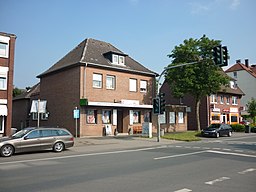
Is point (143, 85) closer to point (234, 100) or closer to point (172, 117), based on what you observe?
point (172, 117)

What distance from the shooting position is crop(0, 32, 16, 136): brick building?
2328 centimetres

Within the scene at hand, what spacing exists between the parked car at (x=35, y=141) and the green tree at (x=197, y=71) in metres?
18.6

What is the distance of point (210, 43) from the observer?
32.6 meters

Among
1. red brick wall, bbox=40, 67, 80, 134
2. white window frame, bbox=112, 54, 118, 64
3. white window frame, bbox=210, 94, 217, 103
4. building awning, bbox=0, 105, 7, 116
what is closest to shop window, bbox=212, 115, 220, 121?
white window frame, bbox=210, 94, 217, 103

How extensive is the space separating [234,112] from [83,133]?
32122 mm

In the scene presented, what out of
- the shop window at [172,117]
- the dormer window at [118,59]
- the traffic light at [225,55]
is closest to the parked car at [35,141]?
the traffic light at [225,55]

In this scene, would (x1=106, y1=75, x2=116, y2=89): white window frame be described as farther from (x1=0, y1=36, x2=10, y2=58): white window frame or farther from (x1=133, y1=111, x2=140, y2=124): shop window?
(x1=0, y1=36, x2=10, y2=58): white window frame

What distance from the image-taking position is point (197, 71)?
32875mm

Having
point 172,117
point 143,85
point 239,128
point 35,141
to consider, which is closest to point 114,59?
point 143,85

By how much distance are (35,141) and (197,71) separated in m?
22.2

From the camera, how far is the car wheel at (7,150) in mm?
14505

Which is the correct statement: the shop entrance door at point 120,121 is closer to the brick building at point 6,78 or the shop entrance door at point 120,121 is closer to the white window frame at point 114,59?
the white window frame at point 114,59

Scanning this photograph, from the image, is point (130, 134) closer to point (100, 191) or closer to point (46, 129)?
point (46, 129)

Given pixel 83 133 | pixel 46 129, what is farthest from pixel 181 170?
pixel 83 133
